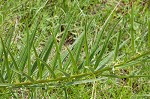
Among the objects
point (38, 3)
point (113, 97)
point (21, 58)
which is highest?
point (38, 3)

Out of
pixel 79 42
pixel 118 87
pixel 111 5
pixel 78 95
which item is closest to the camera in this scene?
pixel 79 42

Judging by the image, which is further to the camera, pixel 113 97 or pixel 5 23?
pixel 5 23

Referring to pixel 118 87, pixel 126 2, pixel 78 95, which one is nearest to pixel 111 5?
pixel 126 2

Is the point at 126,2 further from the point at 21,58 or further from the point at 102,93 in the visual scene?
the point at 21,58

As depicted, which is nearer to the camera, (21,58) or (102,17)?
(21,58)

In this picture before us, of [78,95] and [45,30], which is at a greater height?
[45,30]

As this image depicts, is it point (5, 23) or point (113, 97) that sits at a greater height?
point (5, 23)

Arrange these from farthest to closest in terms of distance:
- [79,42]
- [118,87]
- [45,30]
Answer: [45,30]
[118,87]
[79,42]

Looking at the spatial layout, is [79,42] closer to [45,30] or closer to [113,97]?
[113,97]

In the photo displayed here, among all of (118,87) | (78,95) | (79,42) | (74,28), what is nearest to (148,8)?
(74,28)
